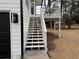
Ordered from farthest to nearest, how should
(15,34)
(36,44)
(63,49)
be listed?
(63,49) → (36,44) → (15,34)

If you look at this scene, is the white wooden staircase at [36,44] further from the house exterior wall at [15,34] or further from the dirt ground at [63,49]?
the house exterior wall at [15,34]

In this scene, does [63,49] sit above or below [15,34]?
below

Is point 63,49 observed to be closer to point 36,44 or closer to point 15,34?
point 36,44


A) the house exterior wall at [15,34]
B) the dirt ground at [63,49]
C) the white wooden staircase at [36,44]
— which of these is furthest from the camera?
the dirt ground at [63,49]

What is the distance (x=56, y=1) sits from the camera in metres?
35.2

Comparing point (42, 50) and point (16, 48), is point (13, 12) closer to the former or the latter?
point (16, 48)

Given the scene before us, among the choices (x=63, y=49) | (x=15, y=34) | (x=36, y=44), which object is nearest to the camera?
(x=15, y=34)

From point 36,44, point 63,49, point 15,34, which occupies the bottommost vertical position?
point 63,49

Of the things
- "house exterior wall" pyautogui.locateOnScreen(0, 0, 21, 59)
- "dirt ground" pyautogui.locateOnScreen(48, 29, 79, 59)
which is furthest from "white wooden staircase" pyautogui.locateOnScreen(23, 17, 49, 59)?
"house exterior wall" pyautogui.locateOnScreen(0, 0, 21, 59)

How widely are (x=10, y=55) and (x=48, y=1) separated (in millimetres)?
27023

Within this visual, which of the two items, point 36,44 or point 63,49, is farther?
point 63,49

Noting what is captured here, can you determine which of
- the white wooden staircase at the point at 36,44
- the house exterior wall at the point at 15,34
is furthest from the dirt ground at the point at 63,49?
the house exterior wall at the point at 15,34

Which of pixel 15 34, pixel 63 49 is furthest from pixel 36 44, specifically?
pixel 15 34

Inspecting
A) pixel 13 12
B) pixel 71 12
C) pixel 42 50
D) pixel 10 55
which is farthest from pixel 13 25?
pixel 71 12
